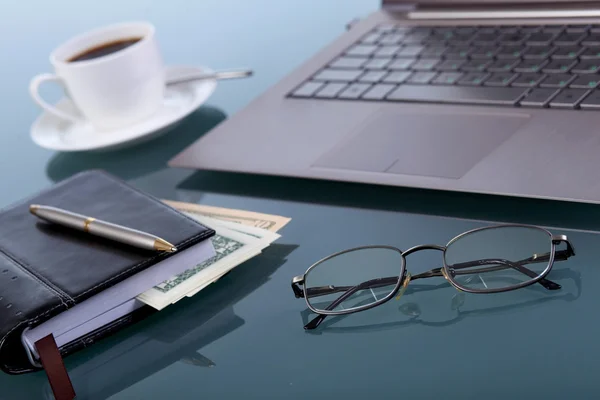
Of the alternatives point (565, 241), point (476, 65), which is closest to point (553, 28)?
point (476, 65)

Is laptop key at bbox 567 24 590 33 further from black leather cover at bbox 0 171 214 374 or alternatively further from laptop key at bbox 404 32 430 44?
black leather cover at bbox 0 171 214 374

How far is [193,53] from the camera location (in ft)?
4.53

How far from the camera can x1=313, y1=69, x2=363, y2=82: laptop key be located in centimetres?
102

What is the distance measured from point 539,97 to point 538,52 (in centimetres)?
12

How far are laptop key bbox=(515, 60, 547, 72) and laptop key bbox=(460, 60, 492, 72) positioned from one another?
0.04 meters

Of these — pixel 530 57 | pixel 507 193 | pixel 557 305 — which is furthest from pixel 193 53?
pixel 557 305

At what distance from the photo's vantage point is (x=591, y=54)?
0.90m

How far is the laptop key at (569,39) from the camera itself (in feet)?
3.08

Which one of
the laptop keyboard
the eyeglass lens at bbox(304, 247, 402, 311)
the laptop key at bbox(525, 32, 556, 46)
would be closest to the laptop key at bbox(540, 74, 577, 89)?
the laptop keyboard

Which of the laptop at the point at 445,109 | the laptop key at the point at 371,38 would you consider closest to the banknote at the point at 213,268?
Answer: the laptop at the point at 445,109

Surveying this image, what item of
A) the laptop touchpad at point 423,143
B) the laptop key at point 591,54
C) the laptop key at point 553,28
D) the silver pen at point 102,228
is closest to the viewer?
the silver pen at point 102,228

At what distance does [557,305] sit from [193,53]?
3.05 ft

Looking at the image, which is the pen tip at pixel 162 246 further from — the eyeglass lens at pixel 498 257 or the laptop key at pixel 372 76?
the laptop key at pixel 372 76

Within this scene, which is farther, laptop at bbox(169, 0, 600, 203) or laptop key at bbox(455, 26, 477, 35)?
laptop key at bbox(455, 26, 477, 35)
